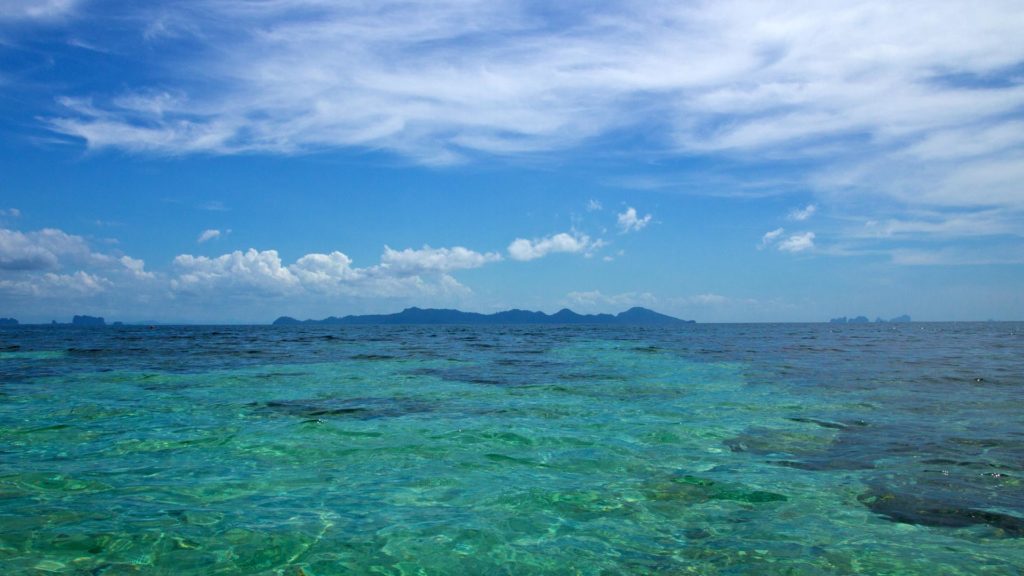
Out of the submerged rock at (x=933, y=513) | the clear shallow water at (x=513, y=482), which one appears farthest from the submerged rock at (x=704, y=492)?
the submerged rock at (x=933, y=513)

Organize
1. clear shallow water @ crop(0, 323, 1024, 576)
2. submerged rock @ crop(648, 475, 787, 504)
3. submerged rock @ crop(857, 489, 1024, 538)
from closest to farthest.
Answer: clear shallow water @ crop(0, 323, 1024, 576), submerged rock @ crop(857, 489, 1024, 538), submerged rock @ crop(648, 475, 787, 504)

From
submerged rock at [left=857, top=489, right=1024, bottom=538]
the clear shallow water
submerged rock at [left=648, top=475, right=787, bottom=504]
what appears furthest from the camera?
submerged rock at [left=648, top=475, right=787, bottom=504]

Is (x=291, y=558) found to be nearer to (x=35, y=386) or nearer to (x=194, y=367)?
(x=35, y=386)

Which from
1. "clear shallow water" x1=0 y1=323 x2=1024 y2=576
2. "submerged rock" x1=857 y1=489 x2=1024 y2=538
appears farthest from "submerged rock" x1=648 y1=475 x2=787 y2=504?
"submerged rock" x1=857 y1=489 x2=1024 y2=538

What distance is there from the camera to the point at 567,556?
21.2 feet

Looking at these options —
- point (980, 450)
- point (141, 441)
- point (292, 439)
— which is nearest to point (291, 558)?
point (292, 439)

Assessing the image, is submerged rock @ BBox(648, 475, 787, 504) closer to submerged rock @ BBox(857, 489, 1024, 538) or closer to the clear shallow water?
the clear shallow water

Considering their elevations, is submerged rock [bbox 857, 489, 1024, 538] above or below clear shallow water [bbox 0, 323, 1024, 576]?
above

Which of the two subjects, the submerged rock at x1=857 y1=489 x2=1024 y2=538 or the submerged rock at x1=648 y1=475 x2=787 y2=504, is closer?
the submerged rock at x1=857 y1=489 x2=1024 y2=538

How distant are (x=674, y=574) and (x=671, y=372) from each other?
21130 mm

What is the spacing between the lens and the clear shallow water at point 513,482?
6395 mm

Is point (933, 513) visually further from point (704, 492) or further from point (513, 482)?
point (513, 482)

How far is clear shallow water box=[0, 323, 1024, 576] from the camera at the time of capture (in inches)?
252

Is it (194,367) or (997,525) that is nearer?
(997,525)
